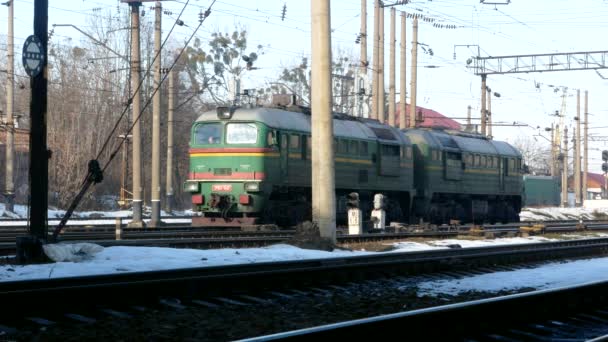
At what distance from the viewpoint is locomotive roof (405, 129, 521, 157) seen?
3138 cm

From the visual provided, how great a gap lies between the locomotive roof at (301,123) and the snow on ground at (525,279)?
9.86 m

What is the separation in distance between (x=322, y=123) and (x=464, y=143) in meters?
15.8

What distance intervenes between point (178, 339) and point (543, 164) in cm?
12841

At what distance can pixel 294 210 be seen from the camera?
24734 millimetres

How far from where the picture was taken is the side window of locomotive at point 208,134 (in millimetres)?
24406

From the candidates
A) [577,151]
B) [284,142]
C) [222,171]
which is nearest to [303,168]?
[284,142]

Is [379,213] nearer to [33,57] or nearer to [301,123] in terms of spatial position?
[301,123]

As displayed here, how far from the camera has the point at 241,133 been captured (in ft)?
78.6

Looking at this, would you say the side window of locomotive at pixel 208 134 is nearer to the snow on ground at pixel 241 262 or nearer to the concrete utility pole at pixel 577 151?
the snow on ground at pixel 241 262

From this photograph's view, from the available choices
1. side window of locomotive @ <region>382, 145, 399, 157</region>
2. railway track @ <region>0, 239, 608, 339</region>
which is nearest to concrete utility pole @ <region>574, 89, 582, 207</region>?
side window of locomotive @ <region>382, 145, 399, 157</region>

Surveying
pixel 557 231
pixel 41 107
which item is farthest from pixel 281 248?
pixel 557 231

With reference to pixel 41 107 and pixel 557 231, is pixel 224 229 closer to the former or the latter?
pixel 557 231

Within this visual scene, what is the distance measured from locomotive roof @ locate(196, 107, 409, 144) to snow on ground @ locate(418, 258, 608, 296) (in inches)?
388

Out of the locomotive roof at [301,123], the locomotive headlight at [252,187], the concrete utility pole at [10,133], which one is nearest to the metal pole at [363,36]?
the locomotive roof at [301,123]
